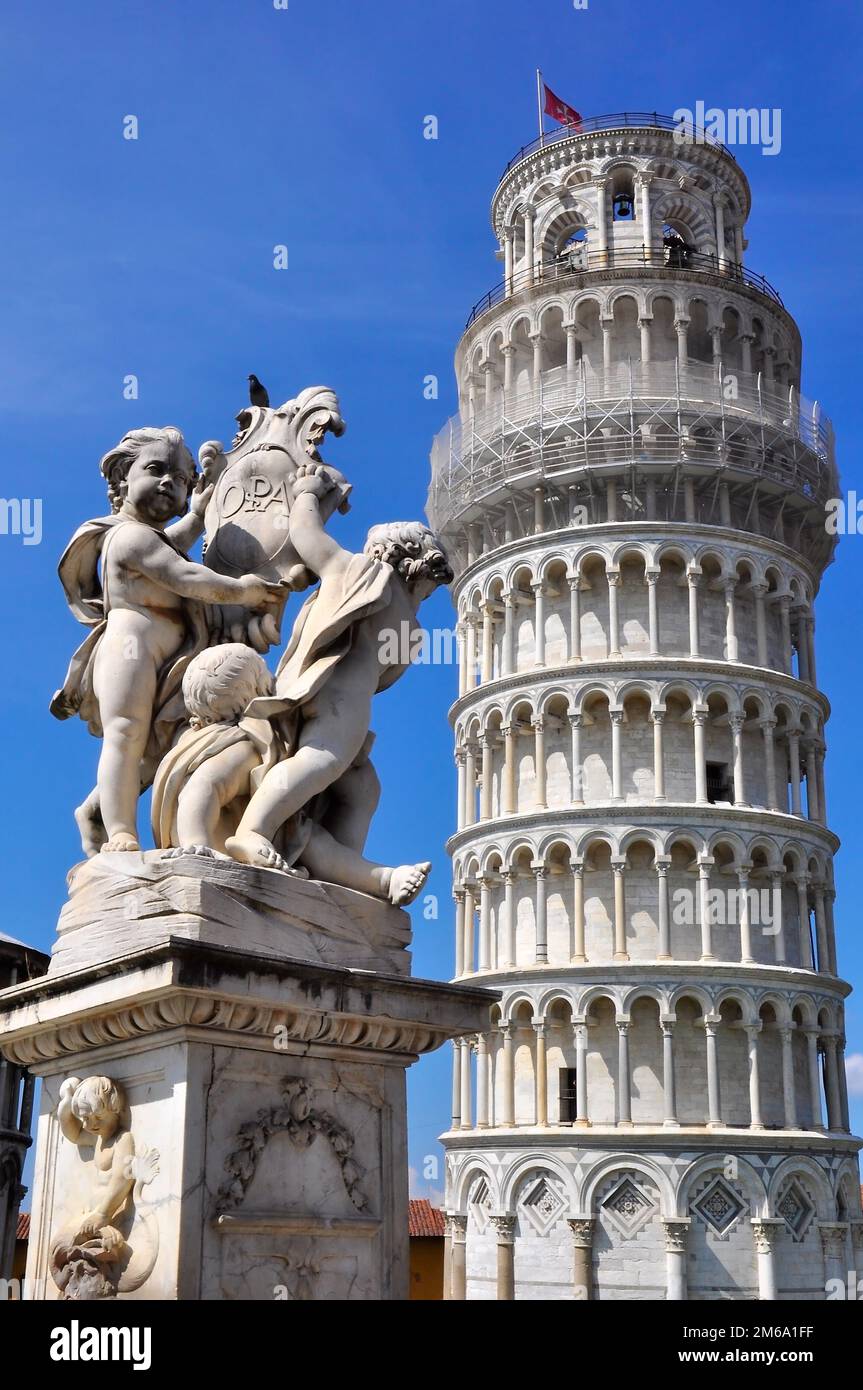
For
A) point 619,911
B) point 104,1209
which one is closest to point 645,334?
point 619,911

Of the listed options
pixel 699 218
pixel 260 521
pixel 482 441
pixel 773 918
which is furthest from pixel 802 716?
pixel 260 521

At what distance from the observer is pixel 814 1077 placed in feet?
163

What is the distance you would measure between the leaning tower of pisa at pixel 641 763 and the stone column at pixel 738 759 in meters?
0.14

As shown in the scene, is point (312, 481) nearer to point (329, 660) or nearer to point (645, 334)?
point (329, 660)

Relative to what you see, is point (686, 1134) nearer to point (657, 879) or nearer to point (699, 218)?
point (657, 879)

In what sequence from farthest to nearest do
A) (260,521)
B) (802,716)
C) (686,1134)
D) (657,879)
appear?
(802,716)
(657,879)
(686,1134)
(260,521)

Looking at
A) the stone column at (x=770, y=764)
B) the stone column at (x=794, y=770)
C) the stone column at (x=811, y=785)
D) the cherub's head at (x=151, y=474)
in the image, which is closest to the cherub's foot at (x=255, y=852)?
the cherub's head at (x=151, y=474)

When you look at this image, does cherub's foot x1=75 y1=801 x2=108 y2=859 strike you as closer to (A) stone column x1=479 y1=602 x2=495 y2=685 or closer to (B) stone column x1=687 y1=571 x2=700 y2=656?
(B) stone column x1=687 y1=571 x2=700 y2=656

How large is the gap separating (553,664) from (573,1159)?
15.6m

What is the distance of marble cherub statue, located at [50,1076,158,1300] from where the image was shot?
521cm

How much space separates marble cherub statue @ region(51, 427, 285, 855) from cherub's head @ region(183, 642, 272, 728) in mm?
202

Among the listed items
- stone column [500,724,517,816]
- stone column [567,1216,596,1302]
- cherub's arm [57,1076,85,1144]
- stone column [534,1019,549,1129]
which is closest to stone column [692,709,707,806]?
stone column [500,724,517,816]

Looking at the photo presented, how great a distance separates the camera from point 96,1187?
17.8 feet
